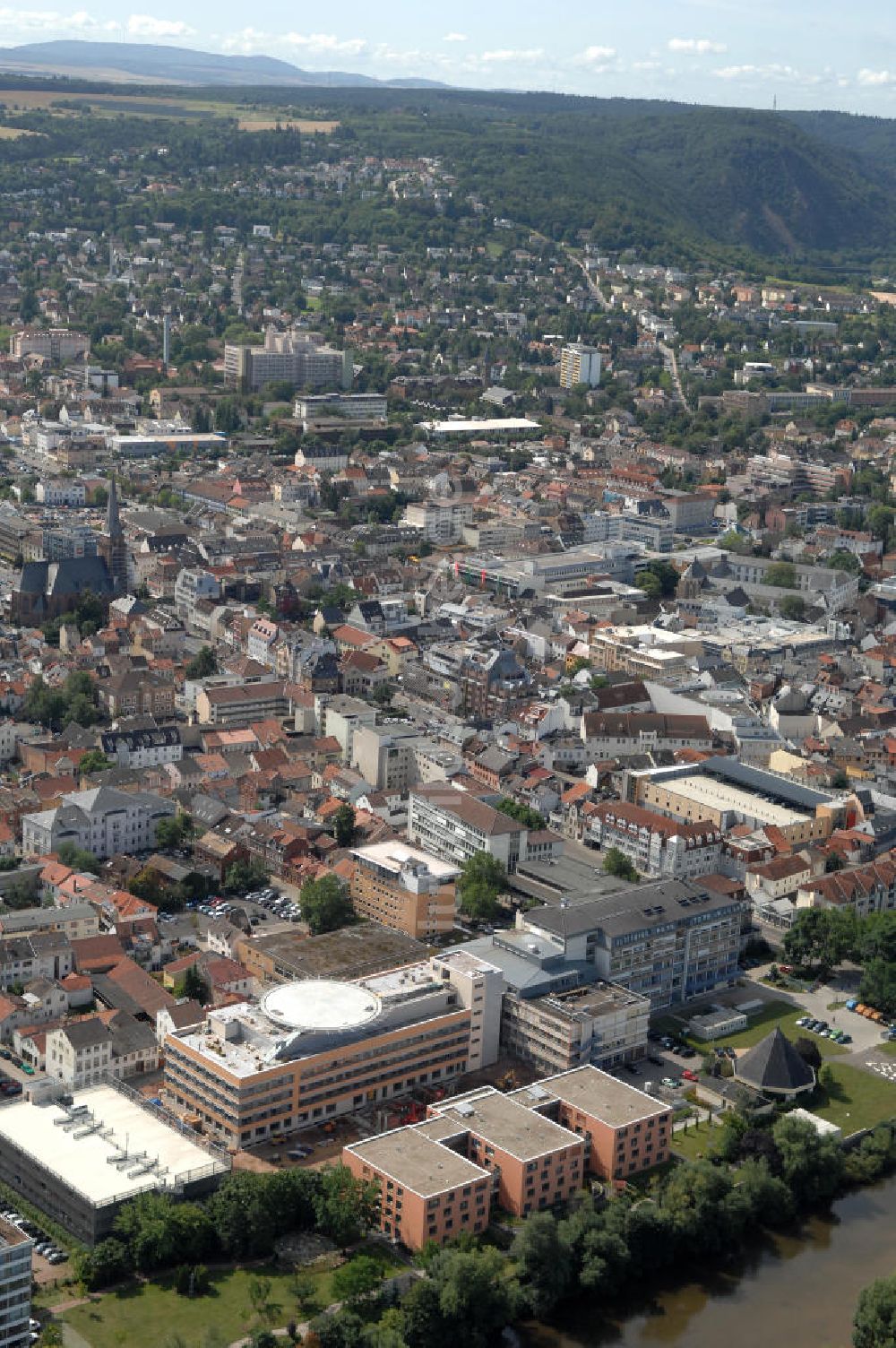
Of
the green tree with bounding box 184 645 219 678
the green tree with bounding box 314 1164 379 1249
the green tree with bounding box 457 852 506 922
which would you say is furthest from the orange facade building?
the green tree with bounding box 184 645 219 678

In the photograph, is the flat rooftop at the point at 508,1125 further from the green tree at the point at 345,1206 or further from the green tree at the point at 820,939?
the green tree at the point at 820,939

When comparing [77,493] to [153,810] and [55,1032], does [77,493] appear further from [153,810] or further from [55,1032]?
[55,1032]

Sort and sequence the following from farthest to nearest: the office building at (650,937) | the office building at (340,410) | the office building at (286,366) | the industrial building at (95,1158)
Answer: the office building at (286,366), the office building at (340,410), the office building at (650,937), the industrial building at (95,1158)

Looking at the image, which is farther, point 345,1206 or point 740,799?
point 740,799

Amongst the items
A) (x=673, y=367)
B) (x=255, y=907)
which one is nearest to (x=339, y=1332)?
(x=255, y=907)

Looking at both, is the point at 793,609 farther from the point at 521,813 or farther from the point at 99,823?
the point at 99,823

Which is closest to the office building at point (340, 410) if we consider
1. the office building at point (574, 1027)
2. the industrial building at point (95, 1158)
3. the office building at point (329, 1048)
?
the office building at point (574, 1027)
